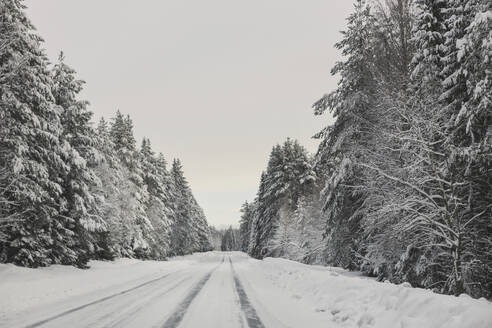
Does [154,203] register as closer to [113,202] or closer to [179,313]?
[113,202]

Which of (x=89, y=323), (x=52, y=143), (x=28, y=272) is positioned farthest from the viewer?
(x=52, y=143)

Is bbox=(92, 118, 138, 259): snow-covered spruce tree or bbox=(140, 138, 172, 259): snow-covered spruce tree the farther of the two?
bbox=(140, 138, 172, 259): snow-covered spruce tree

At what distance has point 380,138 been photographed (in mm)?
12016

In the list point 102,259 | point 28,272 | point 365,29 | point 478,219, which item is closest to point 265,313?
point 478,219

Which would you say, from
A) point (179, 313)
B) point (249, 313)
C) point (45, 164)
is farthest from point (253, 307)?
point (45, 164)

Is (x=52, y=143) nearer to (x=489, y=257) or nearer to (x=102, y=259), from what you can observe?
(x=102, y=259)

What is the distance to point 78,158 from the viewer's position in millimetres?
19219

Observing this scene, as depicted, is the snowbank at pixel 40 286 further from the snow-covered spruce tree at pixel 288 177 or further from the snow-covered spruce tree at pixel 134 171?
the snow-covered spruce tree at pixel 288 177

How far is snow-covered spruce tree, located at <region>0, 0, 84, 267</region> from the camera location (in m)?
14.4

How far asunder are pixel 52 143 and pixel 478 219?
17541 mm

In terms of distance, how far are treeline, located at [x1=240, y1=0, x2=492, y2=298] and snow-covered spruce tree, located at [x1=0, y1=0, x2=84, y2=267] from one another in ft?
40.7

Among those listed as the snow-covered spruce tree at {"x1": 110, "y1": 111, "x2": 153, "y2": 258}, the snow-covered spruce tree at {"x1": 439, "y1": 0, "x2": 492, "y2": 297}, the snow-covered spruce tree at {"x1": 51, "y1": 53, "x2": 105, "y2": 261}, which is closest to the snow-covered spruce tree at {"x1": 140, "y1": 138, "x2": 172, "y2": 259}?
the snow-covered spruce tree at {"x1": 110, "y1": 111, "x2": 153, "y2": 258}

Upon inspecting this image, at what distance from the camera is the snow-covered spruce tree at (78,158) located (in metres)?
19.2

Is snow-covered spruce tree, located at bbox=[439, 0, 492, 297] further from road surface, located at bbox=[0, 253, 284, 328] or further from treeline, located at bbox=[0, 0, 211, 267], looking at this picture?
treeline, located at bbox=[0, 0, 211, 267]
